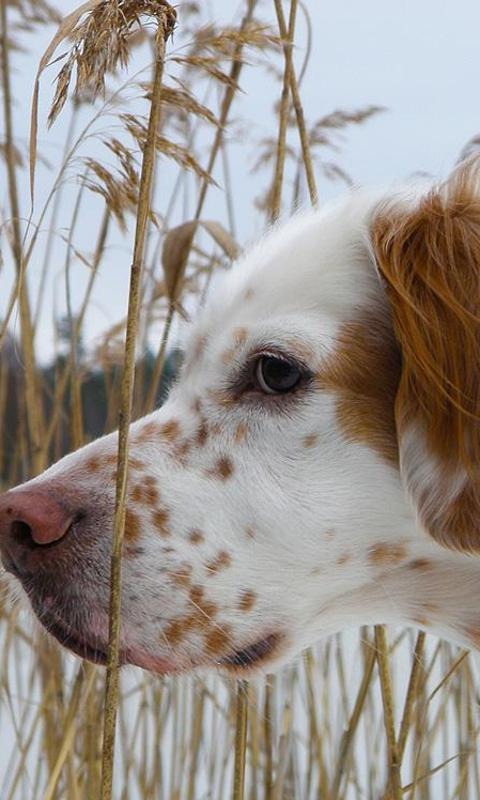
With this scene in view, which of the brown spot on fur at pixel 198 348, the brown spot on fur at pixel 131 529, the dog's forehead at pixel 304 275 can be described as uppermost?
the dog's forehead at pixel 304 275

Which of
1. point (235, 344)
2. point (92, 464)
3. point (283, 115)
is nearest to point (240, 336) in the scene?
point (235, 344)

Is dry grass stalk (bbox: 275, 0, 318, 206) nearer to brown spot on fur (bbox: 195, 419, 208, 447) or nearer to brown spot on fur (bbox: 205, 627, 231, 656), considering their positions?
brown spot on fur (bbox: 195, 419, 208, 447)

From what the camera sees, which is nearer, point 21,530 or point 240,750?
point 21,530

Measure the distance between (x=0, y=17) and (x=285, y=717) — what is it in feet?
4.24

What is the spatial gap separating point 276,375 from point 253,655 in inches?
12.4

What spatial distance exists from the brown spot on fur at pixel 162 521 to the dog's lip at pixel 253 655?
0.16m

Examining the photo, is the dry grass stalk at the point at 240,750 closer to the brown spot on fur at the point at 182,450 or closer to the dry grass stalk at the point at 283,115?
the brown spot on fur at the point at 182,450

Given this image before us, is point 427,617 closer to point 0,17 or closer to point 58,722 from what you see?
point 58,722

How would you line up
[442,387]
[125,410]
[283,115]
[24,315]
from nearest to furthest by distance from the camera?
[125,410]
[442,387]
[283,115]
[24,315]

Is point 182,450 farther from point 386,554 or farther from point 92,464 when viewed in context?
point 386,554

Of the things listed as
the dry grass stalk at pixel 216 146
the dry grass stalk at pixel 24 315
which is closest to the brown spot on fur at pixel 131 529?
the dry grass stalk at pixel 216 146

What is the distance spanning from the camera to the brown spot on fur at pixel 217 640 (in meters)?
1.22

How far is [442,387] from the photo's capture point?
1.14 metres

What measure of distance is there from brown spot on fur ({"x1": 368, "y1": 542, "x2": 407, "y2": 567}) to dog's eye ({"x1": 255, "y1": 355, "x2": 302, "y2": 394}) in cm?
21
